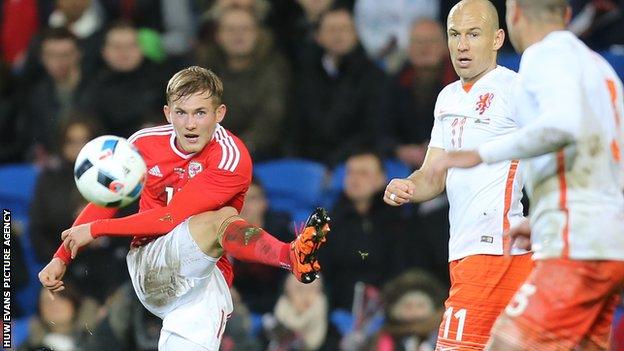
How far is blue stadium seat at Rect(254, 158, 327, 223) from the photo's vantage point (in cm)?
1091

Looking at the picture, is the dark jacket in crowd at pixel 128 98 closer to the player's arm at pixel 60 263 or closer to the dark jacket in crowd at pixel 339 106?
the dark jacket in crowd at pixel 339 106

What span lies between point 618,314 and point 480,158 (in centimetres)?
459

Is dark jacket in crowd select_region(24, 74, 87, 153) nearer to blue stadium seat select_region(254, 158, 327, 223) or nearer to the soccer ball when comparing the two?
blue stadium seat select_region(254, 158, 327, 223)

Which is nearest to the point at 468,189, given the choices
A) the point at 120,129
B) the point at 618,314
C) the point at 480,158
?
the point at 480,158

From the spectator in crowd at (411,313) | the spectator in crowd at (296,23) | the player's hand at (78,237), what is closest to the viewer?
the player's hand at (78,237)

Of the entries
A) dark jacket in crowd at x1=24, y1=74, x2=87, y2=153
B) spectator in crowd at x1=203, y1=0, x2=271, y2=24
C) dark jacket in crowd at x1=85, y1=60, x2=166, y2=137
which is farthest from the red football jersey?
dark jacket in crowd at x1=24, y1=74, x2=87, y2=153

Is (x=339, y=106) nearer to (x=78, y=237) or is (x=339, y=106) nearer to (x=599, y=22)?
(x=599, y=22)

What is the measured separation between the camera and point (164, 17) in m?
11.7

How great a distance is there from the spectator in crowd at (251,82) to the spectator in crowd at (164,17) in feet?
2.38

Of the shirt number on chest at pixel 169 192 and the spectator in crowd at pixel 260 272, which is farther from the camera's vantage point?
the spectator in crowd at pixel 260 272

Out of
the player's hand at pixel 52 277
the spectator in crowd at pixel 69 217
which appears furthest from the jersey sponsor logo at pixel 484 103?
the spectator in crowd at pixel 69 217

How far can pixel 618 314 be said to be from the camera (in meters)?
9.53

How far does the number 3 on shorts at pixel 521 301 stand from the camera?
5.35 meters

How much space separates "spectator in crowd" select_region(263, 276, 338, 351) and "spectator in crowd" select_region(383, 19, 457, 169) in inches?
57.0
